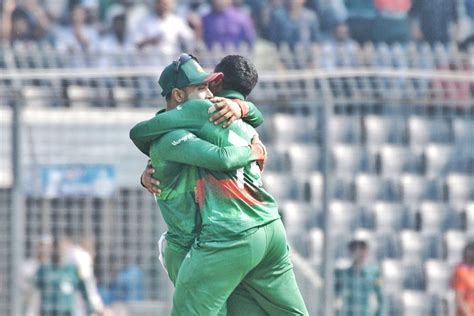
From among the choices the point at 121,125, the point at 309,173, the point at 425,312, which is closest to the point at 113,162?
the point at 121,125

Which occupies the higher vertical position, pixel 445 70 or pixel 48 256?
pixel 445 70

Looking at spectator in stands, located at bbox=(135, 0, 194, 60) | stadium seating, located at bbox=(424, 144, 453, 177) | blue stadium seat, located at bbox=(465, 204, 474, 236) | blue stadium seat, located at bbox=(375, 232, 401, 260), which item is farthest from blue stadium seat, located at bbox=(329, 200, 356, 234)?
spectator in stands, located at bbox=(135, 0, 194, 60)

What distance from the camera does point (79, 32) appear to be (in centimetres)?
1388

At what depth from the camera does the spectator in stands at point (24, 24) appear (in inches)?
544

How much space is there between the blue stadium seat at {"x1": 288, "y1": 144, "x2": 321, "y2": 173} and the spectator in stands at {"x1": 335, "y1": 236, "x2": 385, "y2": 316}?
61 centimetres

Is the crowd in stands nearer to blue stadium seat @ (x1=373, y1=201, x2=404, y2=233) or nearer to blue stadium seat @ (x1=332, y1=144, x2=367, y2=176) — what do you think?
blue stadium seat @ (x1=332, y1=144, x2=367, y2=176)

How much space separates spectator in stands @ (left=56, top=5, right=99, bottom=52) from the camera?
543 inches

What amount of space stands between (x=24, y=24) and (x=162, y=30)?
134cm

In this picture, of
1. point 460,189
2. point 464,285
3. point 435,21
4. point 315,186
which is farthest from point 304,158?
point 435,21

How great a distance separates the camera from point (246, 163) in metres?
6.66

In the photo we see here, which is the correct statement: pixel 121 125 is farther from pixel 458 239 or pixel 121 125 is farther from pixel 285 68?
pixel 458 239

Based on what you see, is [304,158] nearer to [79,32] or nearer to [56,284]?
[56,284]

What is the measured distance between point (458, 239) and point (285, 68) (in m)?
2.01

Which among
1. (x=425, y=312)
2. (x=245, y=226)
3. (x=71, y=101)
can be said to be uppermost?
(x=71, y=101)
